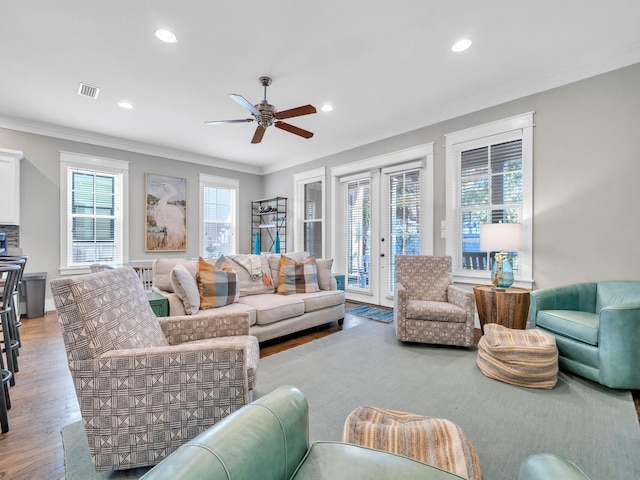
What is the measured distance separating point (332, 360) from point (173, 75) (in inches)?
127

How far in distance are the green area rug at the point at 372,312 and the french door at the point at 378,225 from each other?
25 cm

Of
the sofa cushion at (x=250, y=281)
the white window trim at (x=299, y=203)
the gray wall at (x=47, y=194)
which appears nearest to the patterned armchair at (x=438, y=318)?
the sofa cushion at (x=250, y=281)

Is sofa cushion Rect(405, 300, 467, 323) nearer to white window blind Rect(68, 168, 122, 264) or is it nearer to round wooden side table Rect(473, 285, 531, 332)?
round wooden side table Rect(473, 285, 531, 332)

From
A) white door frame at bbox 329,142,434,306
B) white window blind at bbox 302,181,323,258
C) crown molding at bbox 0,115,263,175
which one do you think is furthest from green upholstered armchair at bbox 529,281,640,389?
crown molding at bbox 0,115,263,175

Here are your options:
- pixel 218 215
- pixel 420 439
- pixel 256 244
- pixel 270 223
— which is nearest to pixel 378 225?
pixel 270 223

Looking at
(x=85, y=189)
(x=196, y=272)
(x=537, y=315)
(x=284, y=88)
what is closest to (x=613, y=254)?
(x=537, y=315)

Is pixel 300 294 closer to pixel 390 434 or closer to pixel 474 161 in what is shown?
pixel 390 434

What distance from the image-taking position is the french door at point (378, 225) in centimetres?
442

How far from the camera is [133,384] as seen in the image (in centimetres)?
127

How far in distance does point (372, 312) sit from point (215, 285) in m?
2.41

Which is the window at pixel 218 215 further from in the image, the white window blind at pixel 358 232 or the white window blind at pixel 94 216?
the white window blind at pixel 358 232

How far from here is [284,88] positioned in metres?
3.34

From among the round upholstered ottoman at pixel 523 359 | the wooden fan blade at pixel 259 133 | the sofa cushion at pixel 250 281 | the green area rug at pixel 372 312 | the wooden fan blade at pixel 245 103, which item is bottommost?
the green area rug at pixel 372 312

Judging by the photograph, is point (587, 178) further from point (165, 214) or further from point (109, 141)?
point (109, 141)
